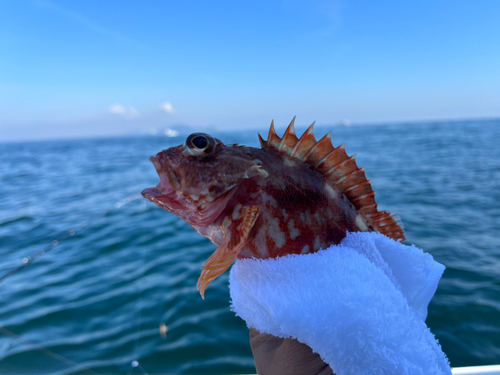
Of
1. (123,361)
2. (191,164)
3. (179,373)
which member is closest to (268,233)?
(191,164)

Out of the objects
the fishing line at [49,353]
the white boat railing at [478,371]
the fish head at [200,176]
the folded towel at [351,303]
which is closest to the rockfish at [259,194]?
the fish head at [200,176]

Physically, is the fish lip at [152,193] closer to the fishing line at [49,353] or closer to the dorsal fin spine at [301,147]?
the dorsal fin spine at [301,147]

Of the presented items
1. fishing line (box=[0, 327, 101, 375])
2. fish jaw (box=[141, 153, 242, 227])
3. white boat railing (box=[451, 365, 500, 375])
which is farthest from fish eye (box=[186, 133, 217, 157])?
fishing line (box=[0, 327, 101, 375])

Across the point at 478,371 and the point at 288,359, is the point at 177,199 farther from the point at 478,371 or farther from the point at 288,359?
the point at 478,371

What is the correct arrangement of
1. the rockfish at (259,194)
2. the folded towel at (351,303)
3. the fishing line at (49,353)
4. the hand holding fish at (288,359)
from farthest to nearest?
the fishing line at (49,353), the rockfish at (259,194), the hand holding fish at (288,359), the folded towel at (351,303)

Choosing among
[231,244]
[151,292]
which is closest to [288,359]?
[231,244]

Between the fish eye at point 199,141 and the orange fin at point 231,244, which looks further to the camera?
the fish eye at point 199,141
